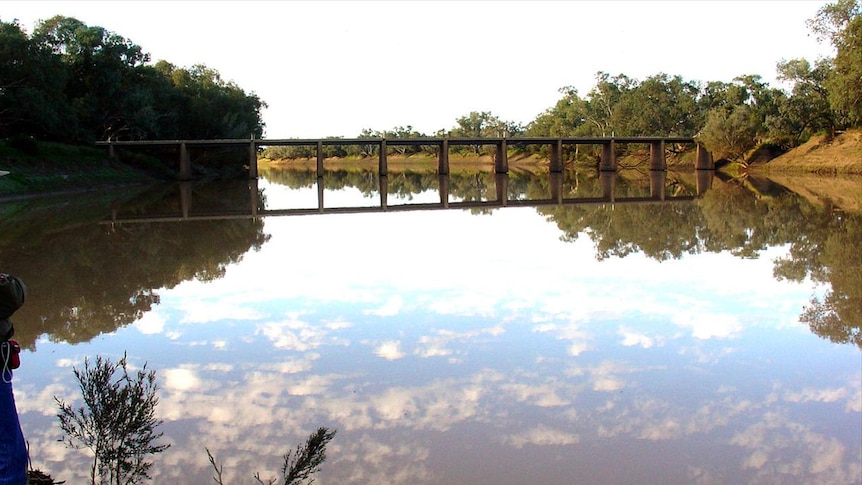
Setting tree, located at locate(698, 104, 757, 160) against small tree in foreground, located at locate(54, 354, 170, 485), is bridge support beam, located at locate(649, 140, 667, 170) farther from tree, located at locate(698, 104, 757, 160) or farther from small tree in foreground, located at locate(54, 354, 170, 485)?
small tree in foreground, located at locate(54, 354, 170, 485)

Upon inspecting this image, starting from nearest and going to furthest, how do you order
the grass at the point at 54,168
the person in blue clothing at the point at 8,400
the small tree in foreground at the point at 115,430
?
1. the person in blue clothing at the point at 8,400
2. the small tree in foreground at the point at 115,430
3. the grass at the point at 54,168

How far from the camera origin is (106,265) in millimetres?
15578

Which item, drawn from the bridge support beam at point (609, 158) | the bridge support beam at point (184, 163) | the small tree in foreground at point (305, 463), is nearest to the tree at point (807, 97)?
the bridge support beam at point (609, 158)

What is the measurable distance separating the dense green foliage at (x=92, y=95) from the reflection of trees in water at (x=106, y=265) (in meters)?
21.2

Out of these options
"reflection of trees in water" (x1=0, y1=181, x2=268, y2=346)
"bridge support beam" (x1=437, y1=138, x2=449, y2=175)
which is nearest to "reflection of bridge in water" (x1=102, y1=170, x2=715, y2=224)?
"reflection of trees in water" (x1=0, y1=181, x2=268, y2=346)

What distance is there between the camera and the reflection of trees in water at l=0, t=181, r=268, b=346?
10500 mm

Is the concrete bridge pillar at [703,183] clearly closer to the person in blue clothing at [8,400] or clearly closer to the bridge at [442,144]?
the bridge at [442,144]

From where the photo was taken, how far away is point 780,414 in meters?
6.33

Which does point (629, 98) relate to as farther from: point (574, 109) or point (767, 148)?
point (767, 148)

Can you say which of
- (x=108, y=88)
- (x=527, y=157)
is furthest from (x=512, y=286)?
(x=527, y=157)

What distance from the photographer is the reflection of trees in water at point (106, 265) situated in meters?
10.5

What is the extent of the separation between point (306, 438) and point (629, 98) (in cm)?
9019

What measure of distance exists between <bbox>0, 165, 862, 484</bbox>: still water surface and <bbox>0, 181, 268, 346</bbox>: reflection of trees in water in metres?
0.08

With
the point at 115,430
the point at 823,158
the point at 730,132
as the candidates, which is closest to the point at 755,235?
the point at 115,430
